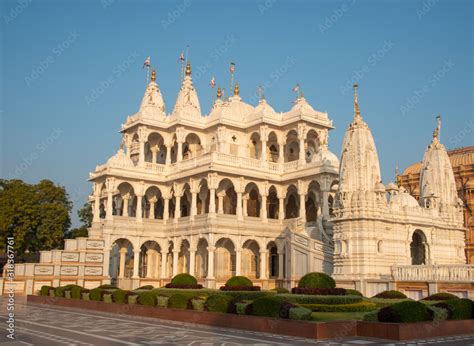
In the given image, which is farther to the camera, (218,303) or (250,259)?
(250,259)

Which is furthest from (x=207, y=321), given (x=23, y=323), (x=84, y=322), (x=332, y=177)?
(x=332, y=177)

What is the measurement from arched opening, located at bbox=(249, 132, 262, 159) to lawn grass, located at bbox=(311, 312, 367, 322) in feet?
121

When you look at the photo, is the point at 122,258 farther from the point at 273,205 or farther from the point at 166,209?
the point at 273,205

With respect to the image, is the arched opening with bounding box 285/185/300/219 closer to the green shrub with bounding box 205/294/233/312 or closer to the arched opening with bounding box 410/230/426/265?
the arched opening with bounding box 410/230/426/265

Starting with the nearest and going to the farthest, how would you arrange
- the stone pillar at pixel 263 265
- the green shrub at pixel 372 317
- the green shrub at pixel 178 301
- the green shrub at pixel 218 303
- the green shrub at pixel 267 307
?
the green shrub at pixel 372 317 < the green shrub at pixel 267 307 < the green shrub at pixel 218 303 < the green shrub at pixel 178 301 < the stone pillar at pixel 263 265

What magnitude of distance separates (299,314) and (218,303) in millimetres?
4694

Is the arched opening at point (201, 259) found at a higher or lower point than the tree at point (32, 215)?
lower

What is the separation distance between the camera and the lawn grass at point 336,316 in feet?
65.9

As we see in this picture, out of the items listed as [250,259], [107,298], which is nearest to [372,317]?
[107,298]

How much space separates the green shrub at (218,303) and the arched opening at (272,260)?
94.2 feet

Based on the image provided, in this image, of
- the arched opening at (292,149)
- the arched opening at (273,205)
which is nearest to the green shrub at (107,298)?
the arched opening at (273,205)

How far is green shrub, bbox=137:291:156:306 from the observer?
2638 centimetres

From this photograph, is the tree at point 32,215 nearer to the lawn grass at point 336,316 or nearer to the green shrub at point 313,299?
the green shrub at point 313,299

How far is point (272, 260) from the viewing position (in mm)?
52469
